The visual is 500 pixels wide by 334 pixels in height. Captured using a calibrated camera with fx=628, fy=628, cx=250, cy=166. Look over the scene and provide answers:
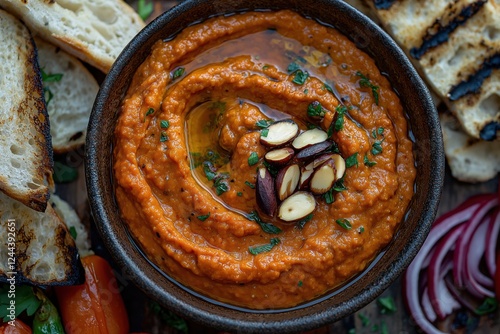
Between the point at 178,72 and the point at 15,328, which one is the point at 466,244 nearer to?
the point at 178,72

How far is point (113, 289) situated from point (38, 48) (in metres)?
1.45

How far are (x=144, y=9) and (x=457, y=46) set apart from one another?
Result: 1.87 metres

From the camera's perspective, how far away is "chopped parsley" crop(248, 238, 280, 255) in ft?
9.32

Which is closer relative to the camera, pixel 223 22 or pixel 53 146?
pixel 223 22

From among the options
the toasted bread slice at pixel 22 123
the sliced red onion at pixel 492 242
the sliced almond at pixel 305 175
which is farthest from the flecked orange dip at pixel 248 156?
the sliced red onion at pixel 492 242

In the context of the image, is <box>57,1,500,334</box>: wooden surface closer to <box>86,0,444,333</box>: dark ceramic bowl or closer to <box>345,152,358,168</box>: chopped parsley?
<box>86,0,444,333</box>: dark ceramic bowl

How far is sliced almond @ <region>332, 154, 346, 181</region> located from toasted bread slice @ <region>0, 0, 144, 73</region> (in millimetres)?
→ 1506

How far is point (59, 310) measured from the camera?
137 inches

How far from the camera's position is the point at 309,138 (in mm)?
2924

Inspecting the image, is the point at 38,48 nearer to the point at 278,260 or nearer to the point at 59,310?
the point at 59,310

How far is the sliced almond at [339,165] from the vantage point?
283cm

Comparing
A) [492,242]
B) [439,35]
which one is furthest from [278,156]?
[492,242]

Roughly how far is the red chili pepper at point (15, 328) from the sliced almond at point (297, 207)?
5.02ft

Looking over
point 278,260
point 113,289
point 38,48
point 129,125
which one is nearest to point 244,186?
point 278,260
